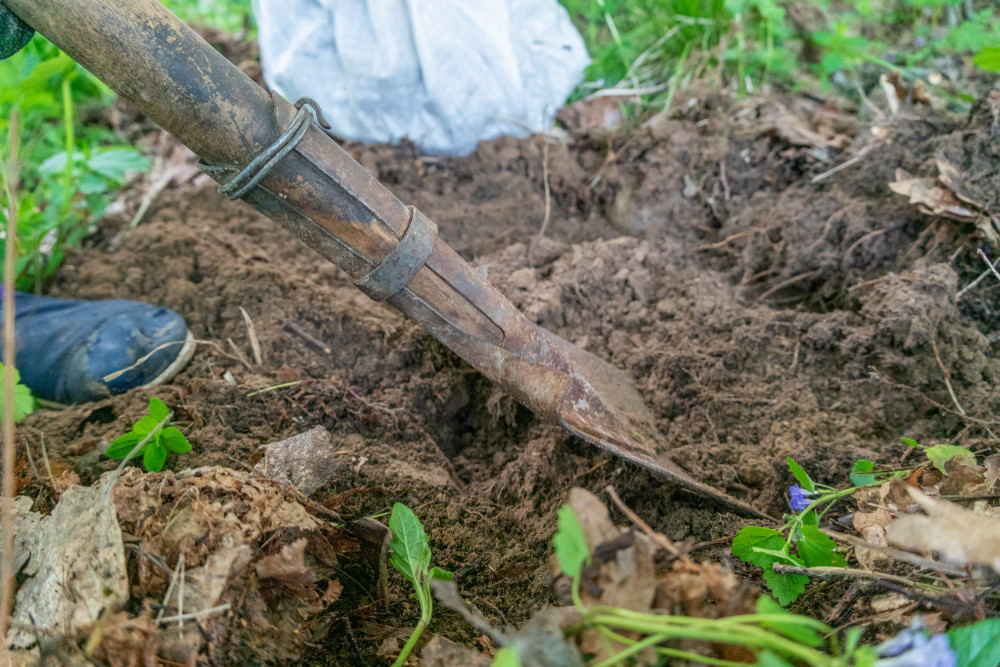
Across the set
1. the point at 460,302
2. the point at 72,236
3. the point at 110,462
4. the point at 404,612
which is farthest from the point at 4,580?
the point at 72,236

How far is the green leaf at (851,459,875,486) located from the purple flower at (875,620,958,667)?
2.49 ft

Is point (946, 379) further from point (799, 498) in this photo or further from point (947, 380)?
point (799, 498)

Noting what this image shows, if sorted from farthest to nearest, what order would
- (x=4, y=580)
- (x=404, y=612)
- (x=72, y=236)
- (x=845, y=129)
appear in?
(x=845, y=129), (x=72, y=236), (x=404, y=612), (x=4, y=580)

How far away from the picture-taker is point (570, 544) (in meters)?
0.75

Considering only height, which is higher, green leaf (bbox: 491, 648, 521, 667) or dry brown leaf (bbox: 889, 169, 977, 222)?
green leaf (bbox: 491, 648, 521, 667)

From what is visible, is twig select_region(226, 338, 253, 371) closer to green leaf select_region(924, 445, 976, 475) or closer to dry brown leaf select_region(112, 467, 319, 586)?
dry brown leaf select_region(112, 467, 319, 586)

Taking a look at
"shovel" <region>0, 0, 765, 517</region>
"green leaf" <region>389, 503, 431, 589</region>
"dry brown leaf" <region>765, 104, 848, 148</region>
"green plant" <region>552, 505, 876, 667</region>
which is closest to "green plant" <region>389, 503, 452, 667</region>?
"green leaf" <region>389, 503, 431, 589</region>

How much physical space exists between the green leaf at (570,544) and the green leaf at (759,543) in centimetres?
58

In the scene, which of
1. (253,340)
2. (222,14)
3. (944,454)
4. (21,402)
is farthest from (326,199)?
(222,14)

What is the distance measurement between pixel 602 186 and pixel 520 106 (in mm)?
680

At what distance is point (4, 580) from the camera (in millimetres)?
689

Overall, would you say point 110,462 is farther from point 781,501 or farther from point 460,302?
point 781,501

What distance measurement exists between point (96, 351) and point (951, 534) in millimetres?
2057

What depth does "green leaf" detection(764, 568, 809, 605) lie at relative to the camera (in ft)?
3.78
